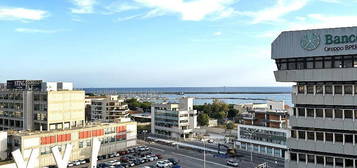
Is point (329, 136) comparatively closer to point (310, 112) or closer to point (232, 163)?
point (310, 112)

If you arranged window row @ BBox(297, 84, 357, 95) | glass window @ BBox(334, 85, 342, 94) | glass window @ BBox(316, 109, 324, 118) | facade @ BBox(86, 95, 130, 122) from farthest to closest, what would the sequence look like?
1. facade @ BBox(86, 95, 130, 122)
2. glass window @ BBox(316, 109, 324, 118)
3. glass window @ BBox(334, 85, 342, 94)
4. window row @ BBox(297, 84, 357, 95)

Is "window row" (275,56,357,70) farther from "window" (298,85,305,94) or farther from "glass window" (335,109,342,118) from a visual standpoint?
"glass window" (335,109,342,118)

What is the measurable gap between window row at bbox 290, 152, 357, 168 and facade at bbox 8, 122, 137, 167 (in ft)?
116

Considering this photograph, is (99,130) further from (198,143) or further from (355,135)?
(355,135)

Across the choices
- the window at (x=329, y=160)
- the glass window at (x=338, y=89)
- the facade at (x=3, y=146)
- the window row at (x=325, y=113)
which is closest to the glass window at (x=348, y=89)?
the glass window at (x=338, y=89)

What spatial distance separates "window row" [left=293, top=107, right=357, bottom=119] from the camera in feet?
92.7

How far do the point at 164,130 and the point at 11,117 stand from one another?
139ft

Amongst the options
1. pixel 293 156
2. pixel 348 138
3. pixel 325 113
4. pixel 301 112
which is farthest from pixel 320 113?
pixel 293 156

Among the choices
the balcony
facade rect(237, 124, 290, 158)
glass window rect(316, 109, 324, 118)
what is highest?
glass window rect(316, 109, 324, 118)

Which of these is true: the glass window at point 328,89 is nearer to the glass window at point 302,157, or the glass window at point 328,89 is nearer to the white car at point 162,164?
the glass window at point 302,157

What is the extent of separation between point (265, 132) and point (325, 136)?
49789 mm

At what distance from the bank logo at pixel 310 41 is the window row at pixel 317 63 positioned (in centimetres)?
92

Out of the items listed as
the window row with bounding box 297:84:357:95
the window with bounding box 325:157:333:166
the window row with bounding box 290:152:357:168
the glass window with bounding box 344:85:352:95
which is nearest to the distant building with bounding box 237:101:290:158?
the window row with bounding box 290:152:357:168

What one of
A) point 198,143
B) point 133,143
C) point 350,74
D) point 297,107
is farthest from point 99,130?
point 350,74
